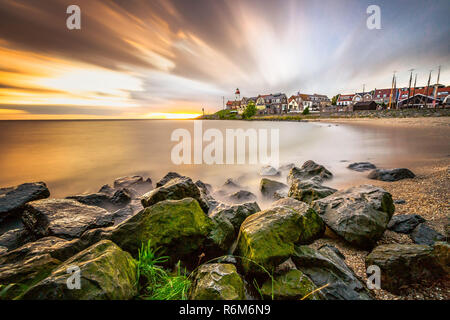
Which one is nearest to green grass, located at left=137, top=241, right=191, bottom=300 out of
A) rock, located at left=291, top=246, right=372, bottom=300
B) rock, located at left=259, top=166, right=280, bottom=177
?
rock, located at left=291, top=246, right=372, bottom=300

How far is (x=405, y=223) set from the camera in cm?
327

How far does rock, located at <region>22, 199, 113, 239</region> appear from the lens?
11.6ft

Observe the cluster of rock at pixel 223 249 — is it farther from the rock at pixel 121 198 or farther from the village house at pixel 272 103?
the village house at pixel 272 103

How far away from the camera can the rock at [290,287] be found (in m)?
2.04

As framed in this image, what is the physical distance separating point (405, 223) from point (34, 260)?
5.62 metres

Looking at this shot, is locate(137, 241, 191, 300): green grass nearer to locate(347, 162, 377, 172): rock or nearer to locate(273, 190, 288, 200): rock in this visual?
locate(273, 190, 288, 200): rock

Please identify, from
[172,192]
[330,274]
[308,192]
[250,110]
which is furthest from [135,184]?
[250,110]

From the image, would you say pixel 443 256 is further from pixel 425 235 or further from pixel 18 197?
pixel 18 197

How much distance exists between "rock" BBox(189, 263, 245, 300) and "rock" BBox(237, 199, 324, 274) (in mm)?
346

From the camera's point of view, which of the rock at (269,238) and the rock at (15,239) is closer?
the rock at (269,238)

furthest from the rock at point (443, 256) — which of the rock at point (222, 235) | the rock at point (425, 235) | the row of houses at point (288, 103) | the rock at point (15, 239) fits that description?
the row of houses at point (288, 103)

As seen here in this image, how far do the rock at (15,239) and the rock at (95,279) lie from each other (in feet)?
9.57
